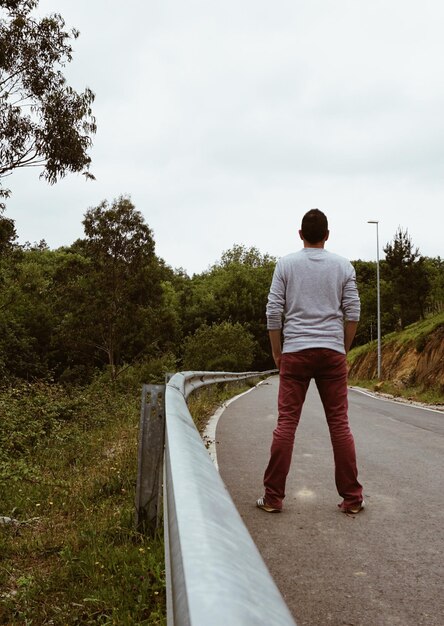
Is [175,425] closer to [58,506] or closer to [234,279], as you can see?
[58,506]

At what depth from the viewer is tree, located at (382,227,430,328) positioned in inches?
1575

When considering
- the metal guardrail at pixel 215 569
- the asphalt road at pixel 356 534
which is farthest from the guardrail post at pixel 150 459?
the metal guardrail at pixel 215 569

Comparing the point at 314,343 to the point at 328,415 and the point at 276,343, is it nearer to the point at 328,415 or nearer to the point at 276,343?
Answer: the point at 276,343

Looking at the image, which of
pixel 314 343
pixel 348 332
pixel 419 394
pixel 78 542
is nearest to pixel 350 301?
pixel 348 332

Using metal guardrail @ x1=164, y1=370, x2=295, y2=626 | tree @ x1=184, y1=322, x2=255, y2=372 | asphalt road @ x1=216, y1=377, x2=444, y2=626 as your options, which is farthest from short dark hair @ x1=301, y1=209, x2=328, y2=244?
tree @ x1=184, y1=322, x2=255, y2=372

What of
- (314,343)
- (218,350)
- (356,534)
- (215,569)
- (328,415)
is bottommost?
(356,534)

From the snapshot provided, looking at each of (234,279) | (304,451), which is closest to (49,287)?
(304,451)

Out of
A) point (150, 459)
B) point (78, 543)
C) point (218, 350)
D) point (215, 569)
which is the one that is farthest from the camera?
point (218, 350)

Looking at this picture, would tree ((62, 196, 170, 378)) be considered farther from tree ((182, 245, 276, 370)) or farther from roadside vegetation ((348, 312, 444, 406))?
tree ((182, 245, 276, 370))

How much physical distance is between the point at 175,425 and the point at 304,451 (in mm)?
5339

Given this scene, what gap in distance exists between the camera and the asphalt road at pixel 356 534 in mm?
2986

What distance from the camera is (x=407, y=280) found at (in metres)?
40.9

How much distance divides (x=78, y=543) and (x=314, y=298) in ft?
7.67

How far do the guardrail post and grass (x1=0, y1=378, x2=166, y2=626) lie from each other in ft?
0.44
